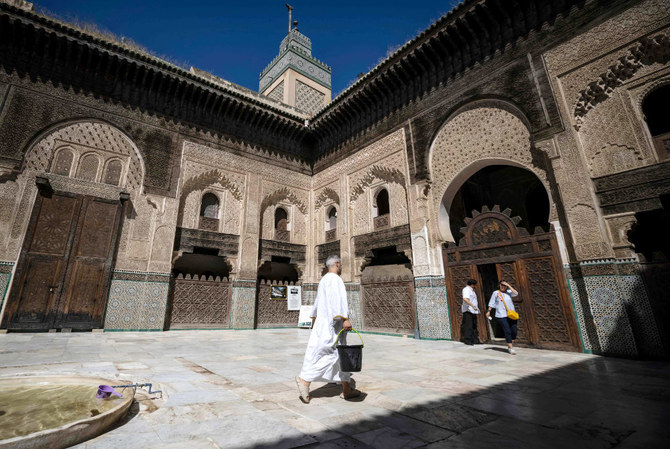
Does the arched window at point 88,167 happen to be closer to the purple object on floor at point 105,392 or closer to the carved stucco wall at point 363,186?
the carved stucco wall at point 363,186

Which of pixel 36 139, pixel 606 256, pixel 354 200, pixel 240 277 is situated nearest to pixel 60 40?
pixel 36 139

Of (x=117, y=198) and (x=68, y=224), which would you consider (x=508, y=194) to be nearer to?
(x=117, y=198)

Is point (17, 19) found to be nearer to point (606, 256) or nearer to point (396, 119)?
point (396, 119)

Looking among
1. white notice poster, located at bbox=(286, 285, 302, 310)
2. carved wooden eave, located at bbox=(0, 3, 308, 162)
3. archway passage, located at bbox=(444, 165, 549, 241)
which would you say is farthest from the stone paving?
carved wooden eave, located at bbox=(0, 3, 308, 162)

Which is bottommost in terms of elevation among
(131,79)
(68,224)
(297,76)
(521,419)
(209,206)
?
(521,419)

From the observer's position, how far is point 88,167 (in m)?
7.77

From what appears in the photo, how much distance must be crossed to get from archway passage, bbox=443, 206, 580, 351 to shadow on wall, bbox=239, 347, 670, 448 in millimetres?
2167

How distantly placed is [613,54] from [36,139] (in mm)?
11281

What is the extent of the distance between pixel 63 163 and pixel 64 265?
2.35 meters

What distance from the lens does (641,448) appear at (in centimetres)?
161

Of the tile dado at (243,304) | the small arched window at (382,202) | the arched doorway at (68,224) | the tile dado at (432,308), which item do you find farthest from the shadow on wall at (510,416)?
the arched doorway at (68,224)

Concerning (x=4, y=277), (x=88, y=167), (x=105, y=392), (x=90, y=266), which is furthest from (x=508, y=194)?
(x=4, y=277)

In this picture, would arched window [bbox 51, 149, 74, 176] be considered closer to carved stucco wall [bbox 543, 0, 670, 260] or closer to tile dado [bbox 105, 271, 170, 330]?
tile dado [bbox 105, 271, 170, 330]

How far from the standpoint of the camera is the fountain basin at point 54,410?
1393 mm
